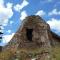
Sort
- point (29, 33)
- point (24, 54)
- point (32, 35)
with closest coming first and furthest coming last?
1. point (24, 54)
2. point (32, 35)
3. point (29, 33)

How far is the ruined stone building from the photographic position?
133ft

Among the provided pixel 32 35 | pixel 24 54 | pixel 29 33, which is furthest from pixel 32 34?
pixel 24 54

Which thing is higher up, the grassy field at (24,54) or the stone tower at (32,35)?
the stone tower at (32,35)

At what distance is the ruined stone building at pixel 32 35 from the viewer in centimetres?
4056

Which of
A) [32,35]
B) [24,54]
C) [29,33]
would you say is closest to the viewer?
[24,54]

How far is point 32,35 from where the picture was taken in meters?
41.2

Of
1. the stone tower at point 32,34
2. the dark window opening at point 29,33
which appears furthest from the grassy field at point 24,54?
the dark window opening at point 29,33

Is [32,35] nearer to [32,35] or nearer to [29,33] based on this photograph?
[32,35]

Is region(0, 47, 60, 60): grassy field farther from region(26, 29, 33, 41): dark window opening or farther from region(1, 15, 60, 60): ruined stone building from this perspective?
region(26, 29, 33, 41): dark window opening

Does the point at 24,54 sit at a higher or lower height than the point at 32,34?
lower

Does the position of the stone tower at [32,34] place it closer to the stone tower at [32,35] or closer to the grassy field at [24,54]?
the stone tower at [32,35]

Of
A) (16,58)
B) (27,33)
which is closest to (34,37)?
(27,33)

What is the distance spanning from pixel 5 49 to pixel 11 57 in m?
2.76

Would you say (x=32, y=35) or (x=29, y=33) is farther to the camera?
(x=29, y=33)
